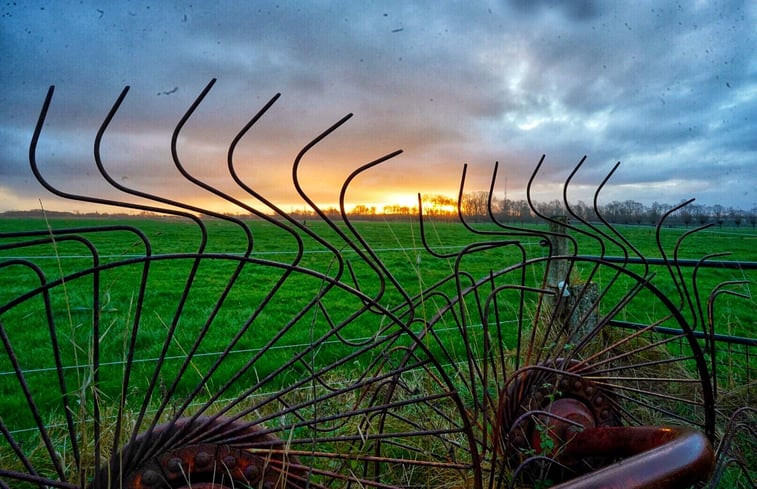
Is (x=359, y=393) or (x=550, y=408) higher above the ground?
(x=550, y=408)

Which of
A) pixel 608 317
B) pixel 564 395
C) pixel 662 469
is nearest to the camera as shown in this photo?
pixel 662 469

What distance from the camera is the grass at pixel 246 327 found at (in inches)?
57.8

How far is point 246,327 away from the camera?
1.14 metres

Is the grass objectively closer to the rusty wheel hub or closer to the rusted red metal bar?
the rusty wheel hub

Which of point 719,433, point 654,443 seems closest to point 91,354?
point 654,443

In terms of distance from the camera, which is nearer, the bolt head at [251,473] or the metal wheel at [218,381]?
the metal wheel at [218,381]

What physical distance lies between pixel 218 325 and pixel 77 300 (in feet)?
9.52

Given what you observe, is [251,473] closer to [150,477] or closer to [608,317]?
[150,477]

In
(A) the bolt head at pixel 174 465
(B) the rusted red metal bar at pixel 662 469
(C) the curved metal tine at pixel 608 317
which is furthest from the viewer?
(C) the curved metal tine at pixel 608 317

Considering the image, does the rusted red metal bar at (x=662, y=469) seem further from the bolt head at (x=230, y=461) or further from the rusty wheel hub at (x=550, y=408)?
the bolt head at (x=230, y=461)

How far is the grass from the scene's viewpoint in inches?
57.8

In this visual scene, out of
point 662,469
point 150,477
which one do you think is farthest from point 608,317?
point 150,477

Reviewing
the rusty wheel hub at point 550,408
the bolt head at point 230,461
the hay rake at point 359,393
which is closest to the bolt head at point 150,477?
the hay rake at point 359,393

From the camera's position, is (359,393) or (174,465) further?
(359,393)
